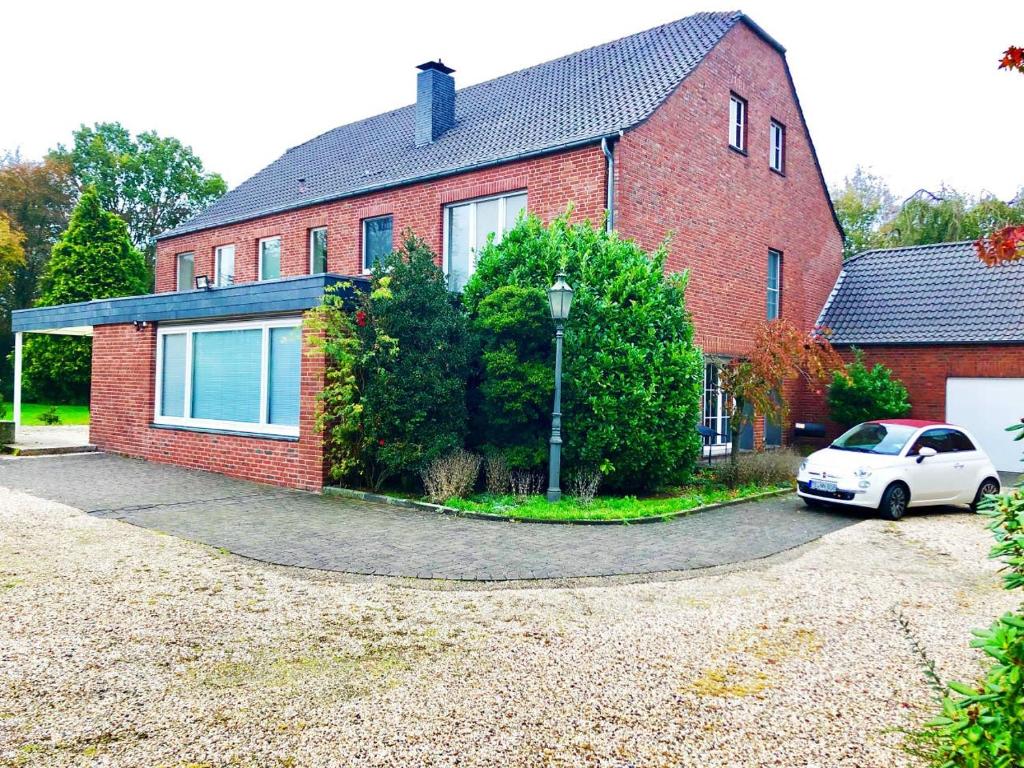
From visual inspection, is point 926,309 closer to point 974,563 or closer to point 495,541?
point 974,563

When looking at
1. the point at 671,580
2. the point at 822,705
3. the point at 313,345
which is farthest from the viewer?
the point at 313,345

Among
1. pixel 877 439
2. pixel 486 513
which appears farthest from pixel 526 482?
pixel 877 439

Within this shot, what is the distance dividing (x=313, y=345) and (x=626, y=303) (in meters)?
4.81

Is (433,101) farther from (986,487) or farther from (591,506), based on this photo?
(986,487)

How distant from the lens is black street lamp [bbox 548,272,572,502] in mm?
10469

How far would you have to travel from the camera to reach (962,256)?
64.0ft

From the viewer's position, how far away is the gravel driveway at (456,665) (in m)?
3.63

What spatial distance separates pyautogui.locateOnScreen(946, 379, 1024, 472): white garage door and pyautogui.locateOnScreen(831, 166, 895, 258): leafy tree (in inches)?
690

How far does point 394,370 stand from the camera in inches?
428

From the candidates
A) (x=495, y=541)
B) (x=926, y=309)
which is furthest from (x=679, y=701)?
(x=926, y=309)

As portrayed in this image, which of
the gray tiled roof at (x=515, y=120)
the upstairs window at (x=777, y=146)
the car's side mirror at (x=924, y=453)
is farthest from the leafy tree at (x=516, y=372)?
the upstairs window at (x=777, y=146)

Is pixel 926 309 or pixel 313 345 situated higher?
pixel 926 309

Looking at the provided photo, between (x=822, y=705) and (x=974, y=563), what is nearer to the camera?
(x=822, y=705)

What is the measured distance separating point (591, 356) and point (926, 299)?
484 inches
